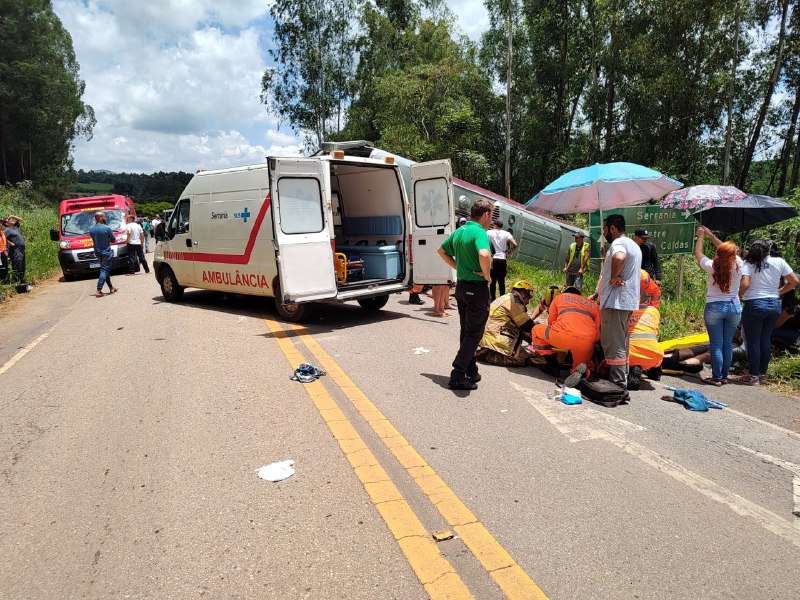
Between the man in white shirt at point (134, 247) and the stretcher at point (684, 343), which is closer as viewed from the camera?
the stretcher at point (684, 343)

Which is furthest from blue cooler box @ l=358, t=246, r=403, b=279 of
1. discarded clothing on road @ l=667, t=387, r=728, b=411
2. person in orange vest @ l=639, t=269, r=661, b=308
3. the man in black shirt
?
discarded clothing on road @ l=667, t=387, r=728, b=411

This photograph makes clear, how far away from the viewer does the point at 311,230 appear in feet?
25.7

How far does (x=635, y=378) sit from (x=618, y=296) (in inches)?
38.2

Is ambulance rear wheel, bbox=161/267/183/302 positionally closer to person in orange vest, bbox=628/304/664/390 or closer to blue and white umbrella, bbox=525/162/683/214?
blue and white umbrella, bbox=525/162/683/214

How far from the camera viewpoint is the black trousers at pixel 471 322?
5348 millimetres

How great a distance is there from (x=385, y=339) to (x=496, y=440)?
3.57 meters

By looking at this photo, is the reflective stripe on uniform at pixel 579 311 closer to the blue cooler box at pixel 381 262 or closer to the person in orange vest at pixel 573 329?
the person in orange vest at pixel 573 329

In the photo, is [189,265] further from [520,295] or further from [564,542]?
[564,542]

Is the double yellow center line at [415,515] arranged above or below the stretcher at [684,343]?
below

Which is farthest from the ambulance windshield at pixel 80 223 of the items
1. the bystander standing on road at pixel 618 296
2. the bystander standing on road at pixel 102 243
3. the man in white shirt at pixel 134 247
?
the bystander standing on road at pixel 618 296

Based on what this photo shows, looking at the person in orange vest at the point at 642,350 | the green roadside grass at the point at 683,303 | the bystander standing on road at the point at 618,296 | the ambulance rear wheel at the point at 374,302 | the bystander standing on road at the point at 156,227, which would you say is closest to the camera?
the bystander standing on road at the point at 618,296

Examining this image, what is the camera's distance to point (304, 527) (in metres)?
2.96

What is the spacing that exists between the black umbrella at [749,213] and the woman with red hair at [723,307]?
2.49 m

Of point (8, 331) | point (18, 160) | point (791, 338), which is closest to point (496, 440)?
point (791, 338)
